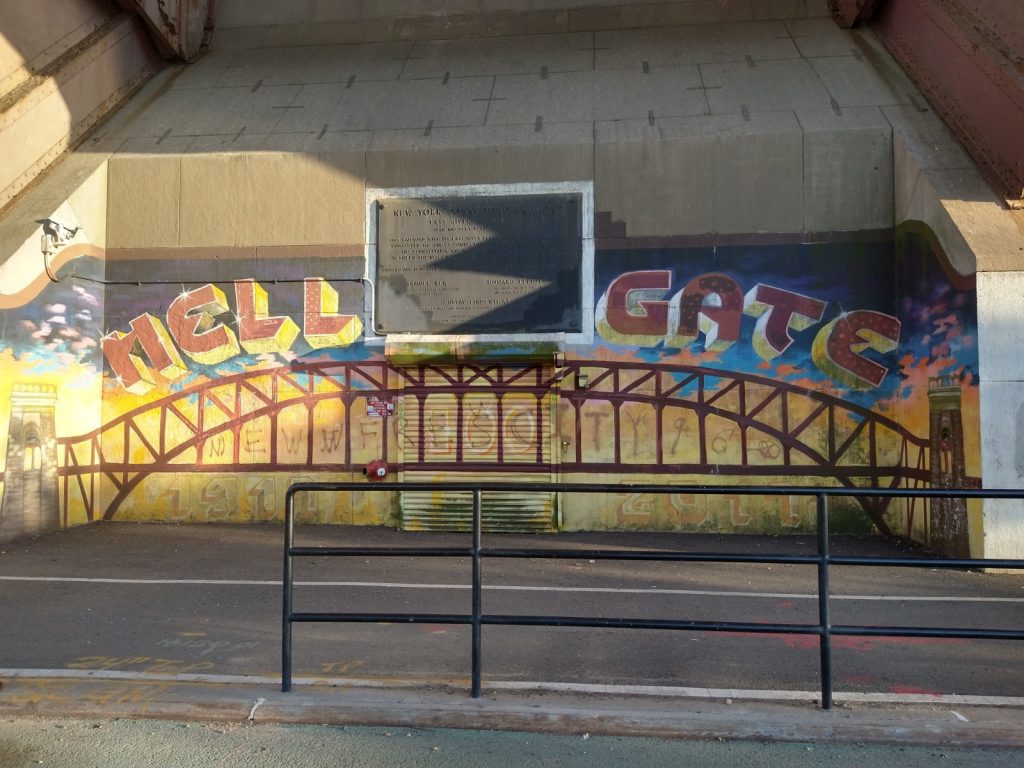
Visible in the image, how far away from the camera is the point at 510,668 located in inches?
193

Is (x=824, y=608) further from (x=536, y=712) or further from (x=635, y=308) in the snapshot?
(x=635, y=308)

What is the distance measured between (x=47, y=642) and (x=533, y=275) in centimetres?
713

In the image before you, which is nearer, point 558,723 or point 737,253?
point 558,723

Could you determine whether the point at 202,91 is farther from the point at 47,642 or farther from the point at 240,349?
the point at 47,642

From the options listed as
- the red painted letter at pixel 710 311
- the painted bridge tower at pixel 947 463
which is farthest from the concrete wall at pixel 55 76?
the painted bridge tower at pixel 947 463

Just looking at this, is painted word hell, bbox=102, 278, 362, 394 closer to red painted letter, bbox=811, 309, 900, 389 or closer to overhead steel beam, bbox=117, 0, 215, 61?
overhead steel beam, bbox=117, 0, 215, 61

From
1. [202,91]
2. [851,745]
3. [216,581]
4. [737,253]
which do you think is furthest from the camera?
[202,91]

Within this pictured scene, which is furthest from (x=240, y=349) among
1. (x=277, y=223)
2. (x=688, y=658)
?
(x=688, y=658)

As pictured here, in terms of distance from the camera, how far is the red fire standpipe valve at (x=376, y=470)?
10.6m

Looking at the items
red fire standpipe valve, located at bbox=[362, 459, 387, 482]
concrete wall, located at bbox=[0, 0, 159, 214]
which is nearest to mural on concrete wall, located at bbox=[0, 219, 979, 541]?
red fire standpipe valve, located at bbox=[362, 459, 387, 482]

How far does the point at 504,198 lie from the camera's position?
10.7 meters

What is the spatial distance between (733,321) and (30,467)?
953cm

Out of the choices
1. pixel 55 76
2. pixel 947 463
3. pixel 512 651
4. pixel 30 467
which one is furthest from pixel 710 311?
pixel 55 76

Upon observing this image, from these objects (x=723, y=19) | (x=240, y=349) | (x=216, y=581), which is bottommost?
(x=216, y=581)
